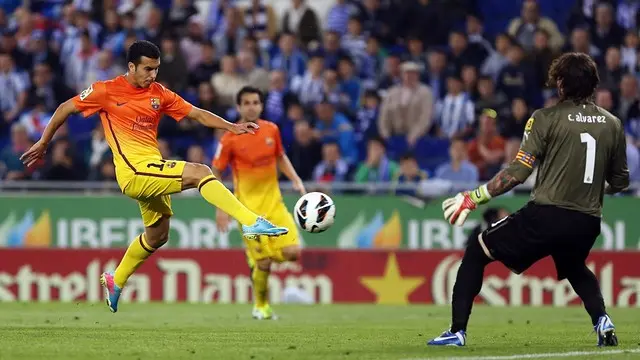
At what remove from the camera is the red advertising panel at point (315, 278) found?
1931 cm

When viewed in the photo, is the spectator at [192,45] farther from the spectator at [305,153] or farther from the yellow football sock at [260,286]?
the yellow football sock at [260,286]

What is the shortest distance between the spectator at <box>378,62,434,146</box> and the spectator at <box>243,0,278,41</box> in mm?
3250

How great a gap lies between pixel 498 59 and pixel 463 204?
12.7 metres

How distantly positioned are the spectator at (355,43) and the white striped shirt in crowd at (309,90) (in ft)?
3.10

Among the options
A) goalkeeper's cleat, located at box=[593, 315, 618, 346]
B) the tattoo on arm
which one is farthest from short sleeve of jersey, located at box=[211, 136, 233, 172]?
goalkeeper's cleat, located at box=[593, 315, 618, 346]

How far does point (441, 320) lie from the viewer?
49.6ft

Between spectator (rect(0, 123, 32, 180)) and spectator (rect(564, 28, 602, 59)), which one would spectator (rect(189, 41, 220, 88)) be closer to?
spectator (rect(0, 123, 32, 180))

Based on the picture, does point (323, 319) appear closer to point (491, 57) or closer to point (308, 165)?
point (308, 165)

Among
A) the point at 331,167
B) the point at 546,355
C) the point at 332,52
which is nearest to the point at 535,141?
the point at 546,355

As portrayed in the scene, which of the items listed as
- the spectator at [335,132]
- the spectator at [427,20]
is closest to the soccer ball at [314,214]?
the spectator at [335,132]

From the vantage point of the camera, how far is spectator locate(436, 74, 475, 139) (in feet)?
69.4

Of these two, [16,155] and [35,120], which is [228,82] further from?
[16,155]

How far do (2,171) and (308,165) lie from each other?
A: 16.3 feet

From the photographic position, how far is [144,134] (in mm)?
11875
